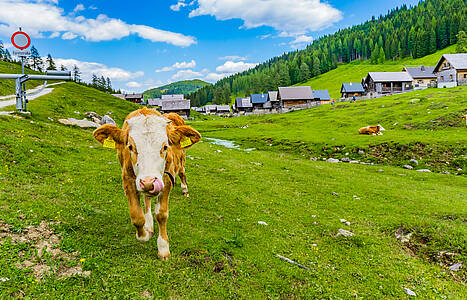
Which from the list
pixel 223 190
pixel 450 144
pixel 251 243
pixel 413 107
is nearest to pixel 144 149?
pixel 251 243

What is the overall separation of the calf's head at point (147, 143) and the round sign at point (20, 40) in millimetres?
19976

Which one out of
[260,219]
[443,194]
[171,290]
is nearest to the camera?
[171,290]

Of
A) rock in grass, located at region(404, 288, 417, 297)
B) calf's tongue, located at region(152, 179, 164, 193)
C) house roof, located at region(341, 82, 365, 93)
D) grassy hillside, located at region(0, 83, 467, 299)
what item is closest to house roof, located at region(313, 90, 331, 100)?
house roof, located at region(341, 82, 365, 93)

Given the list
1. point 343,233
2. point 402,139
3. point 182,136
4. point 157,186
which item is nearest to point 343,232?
point 343,233

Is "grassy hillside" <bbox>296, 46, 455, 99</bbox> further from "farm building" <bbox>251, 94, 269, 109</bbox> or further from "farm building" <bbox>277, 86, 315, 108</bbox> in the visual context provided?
"farm building" <bbox>251, 94, 269, 109</bbox>

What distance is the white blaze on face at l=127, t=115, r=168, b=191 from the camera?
5.21 meters

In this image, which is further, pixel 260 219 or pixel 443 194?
pixel 443 194

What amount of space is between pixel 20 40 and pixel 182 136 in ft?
71.2

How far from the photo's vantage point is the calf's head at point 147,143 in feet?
16.7

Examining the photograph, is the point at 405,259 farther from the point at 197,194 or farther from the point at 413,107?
the point at 413,107

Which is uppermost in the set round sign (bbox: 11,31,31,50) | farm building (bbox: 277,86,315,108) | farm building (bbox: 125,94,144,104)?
farm building (bbox: 125,94,144,104)

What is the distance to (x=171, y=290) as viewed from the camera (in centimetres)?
522

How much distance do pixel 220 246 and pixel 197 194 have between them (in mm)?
4915

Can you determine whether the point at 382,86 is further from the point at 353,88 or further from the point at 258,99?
the point at 258,99
